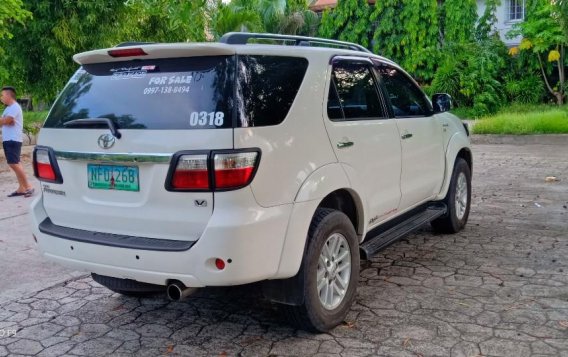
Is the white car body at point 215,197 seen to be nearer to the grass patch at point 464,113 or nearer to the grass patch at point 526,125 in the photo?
the grass patch at point 526,125

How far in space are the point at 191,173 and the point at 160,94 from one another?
590 millimetres

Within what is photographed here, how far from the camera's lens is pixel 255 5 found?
2703 cm

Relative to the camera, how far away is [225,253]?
3.16 metres

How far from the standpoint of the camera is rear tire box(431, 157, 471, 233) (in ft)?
19.7

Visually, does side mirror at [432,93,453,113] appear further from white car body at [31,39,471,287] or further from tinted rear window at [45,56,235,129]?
tinted rear window at [45,56,235,129]

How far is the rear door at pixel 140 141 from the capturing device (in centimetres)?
326

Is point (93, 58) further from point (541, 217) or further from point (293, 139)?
point (541, 217)

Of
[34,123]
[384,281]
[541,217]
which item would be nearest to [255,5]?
[34,123]

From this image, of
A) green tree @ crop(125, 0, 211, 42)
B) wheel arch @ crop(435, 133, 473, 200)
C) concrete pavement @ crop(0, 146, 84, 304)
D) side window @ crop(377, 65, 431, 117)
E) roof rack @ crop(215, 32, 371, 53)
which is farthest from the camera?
green tree @ crop(125, 0, 211, 42)

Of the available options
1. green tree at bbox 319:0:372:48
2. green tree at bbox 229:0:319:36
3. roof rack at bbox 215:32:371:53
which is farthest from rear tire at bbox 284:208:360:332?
green tree at bbox 319:0:372:48

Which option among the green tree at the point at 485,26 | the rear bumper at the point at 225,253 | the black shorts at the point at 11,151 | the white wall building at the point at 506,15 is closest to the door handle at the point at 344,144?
the rear bumper at the point at 225,253

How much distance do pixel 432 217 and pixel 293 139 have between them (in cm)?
246

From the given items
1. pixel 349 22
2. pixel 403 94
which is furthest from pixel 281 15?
pixel 403 94

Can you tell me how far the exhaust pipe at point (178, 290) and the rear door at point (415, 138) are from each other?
2195 millimetres
